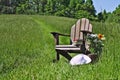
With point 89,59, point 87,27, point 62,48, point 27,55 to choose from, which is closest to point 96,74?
point 89,59

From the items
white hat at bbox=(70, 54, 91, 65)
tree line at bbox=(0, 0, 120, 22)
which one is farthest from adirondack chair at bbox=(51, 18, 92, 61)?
tree line at bbox=(0, 0, 120, 22)

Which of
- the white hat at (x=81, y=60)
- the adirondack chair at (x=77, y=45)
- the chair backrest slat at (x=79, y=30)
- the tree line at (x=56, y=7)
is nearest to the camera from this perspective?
the white hat at (x=81, y=60)

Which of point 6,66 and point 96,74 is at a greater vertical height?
point 96,74

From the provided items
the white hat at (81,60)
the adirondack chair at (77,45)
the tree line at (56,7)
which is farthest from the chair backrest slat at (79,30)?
the tree line at (56,7)

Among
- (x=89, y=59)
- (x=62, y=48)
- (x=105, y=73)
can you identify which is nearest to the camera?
(x=105, y=73)

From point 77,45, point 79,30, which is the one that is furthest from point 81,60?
point 79,30

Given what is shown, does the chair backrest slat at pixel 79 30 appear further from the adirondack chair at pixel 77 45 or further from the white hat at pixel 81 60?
the white hat at pixel 81 60

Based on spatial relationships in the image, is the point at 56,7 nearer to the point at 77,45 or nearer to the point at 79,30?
the point at 79,30

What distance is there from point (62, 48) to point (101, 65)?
14.4ft

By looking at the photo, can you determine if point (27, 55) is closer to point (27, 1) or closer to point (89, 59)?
point (89, 59)

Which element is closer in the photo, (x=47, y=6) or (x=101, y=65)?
(x=101, y=65)

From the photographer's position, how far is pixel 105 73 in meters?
5.91

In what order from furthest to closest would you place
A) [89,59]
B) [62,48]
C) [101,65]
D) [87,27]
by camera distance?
[87,27] → [62,48] → [89,59] → [101,65]

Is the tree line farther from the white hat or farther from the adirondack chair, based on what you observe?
the white hat
